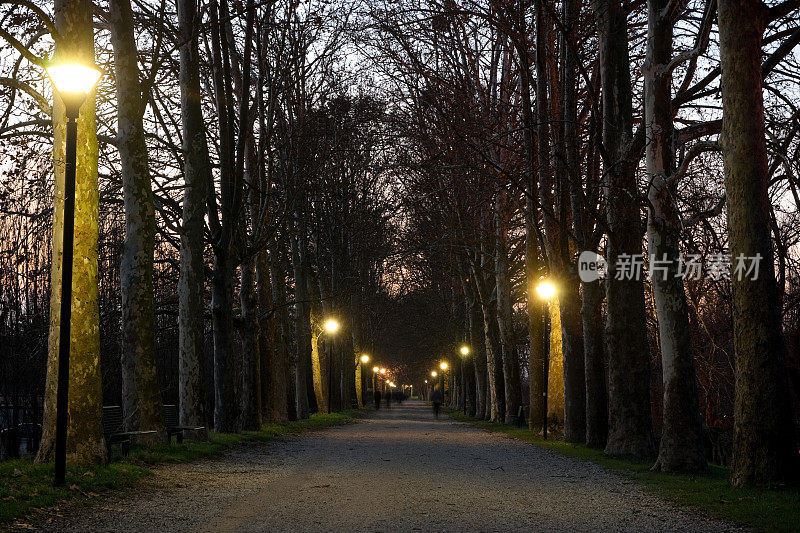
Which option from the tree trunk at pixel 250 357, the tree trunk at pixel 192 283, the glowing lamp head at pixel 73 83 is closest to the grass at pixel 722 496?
the tree trunk at pixel 192 283

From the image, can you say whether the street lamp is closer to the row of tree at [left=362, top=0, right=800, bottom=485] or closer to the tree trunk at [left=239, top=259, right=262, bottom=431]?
the row of tree at [left=362, top=0, right=800, bottom=485]

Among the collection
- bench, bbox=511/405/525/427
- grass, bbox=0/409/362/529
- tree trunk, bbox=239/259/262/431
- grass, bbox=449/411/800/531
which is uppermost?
tree trunk, bbox=239/259/262/431

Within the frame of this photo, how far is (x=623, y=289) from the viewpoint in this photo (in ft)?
52.4

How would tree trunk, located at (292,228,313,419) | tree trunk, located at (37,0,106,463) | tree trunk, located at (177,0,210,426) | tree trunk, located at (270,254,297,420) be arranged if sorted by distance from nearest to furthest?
tree trunk, located at (37,0,106,463) → tree trunk, located at (177,0,210,426) → tree trunk, located at (270,254,297,420) → tree trunk, located at (292,228,313,419)

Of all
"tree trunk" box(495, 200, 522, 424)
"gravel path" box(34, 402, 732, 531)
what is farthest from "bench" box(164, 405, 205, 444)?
"tree trunk" box(495, 200, 522, 424)

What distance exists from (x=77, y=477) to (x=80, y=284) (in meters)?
2.72

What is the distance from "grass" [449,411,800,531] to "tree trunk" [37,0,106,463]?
304 inches

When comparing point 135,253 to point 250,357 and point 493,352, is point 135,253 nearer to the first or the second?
point 250,357

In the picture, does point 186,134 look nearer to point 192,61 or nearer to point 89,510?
point 192,61

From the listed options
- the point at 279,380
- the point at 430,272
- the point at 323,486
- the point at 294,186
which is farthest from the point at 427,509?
the point at 430,272

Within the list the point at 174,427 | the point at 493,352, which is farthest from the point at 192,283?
the point at 493,352

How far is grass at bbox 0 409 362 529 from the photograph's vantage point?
336 inches

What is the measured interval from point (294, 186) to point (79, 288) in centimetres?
1372

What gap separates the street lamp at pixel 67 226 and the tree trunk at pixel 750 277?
8.11 m
